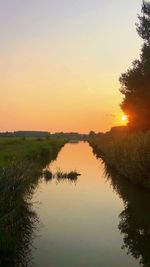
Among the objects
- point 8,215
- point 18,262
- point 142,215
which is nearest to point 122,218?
point 142,215

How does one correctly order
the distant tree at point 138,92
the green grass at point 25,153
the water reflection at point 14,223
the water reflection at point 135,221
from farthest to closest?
the distant tree at point 138,92 → the green grass at point 25,153 → the water reflection at point 135,221 → the water reflection at point 14,223

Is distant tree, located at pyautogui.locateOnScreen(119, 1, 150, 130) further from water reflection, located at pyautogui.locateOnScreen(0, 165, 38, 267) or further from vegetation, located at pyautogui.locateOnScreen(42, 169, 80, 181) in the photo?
water reflection, located at pyautogui.locateOnScreen(0, 165, 38, 267)

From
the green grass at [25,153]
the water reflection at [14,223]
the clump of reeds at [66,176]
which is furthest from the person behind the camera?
the clump of reeds at [66,176]

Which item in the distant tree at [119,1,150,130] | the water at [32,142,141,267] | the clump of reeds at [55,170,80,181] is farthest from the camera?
the distant tree at [119,1,150,130]

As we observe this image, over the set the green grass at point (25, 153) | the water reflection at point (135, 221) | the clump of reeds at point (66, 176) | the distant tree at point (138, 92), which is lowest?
the water reflection at point (135, 221)

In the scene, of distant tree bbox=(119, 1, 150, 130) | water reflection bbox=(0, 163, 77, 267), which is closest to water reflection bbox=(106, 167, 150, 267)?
water reflection bbox=(0, 163, 77, 267)

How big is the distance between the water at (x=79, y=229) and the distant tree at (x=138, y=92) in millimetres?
17125

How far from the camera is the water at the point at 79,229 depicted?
12969 millimetres

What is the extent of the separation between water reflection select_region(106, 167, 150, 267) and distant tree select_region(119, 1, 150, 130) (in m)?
15.6

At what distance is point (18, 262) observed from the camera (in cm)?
1211

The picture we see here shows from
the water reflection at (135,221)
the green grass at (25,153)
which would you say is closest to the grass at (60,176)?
the green grass at (25,153)

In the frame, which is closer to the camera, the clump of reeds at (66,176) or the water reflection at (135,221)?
the water reflection at (135,221)

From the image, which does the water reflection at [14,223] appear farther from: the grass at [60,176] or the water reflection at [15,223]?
the grass at [60,176]

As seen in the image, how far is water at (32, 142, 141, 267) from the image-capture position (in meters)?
13.0
